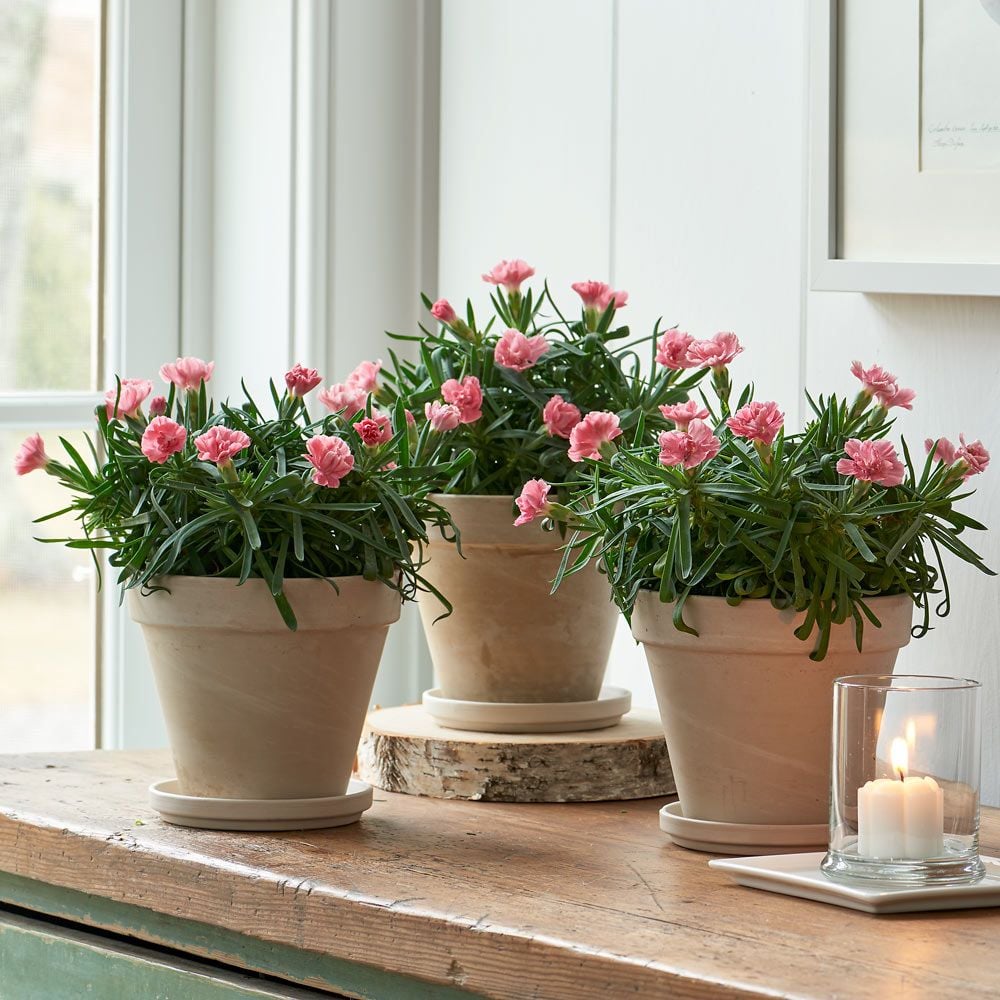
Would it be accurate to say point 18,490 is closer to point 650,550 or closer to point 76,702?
point 76,702

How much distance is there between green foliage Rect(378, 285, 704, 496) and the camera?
116 centimetres

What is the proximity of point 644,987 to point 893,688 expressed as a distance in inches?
8.7

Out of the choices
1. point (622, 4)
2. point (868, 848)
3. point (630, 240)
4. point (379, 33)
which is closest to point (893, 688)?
point (868, 848)

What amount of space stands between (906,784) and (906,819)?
18 millimetres

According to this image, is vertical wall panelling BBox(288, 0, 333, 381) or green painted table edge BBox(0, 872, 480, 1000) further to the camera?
vertical wall panelling BBox(288, 0, 333, 381)

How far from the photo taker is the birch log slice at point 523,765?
1139mm

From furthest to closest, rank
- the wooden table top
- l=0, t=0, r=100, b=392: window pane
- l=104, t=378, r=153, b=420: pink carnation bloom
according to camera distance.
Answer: l=0, t=0, r=100, b=392: window pane
l=104, t=378, r=153, b=420: pink carnation bloom
the wooden table top

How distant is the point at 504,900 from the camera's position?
0.87 meters

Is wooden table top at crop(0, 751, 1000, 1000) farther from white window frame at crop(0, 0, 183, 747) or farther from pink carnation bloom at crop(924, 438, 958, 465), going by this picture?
white window frame at crop(0, 0, 183, 747)

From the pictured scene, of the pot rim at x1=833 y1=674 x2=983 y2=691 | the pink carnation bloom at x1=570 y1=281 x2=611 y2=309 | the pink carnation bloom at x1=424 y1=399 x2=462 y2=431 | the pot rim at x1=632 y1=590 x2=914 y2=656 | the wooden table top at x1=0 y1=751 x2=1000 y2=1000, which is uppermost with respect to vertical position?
the pink carnation bloom at x1=570 y1=281 x2=611 y2=309

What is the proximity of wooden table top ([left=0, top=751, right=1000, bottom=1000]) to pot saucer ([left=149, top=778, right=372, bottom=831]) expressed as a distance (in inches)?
0.5

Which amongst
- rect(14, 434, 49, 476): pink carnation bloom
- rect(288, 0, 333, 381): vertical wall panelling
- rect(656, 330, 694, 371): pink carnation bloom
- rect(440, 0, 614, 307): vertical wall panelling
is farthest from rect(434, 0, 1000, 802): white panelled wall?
rect(14, 434, 49, 476): pink carnation bloom

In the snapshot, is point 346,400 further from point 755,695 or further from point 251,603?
point 755,695

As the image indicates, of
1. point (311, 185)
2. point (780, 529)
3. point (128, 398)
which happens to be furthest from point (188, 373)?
point (311, 185)
